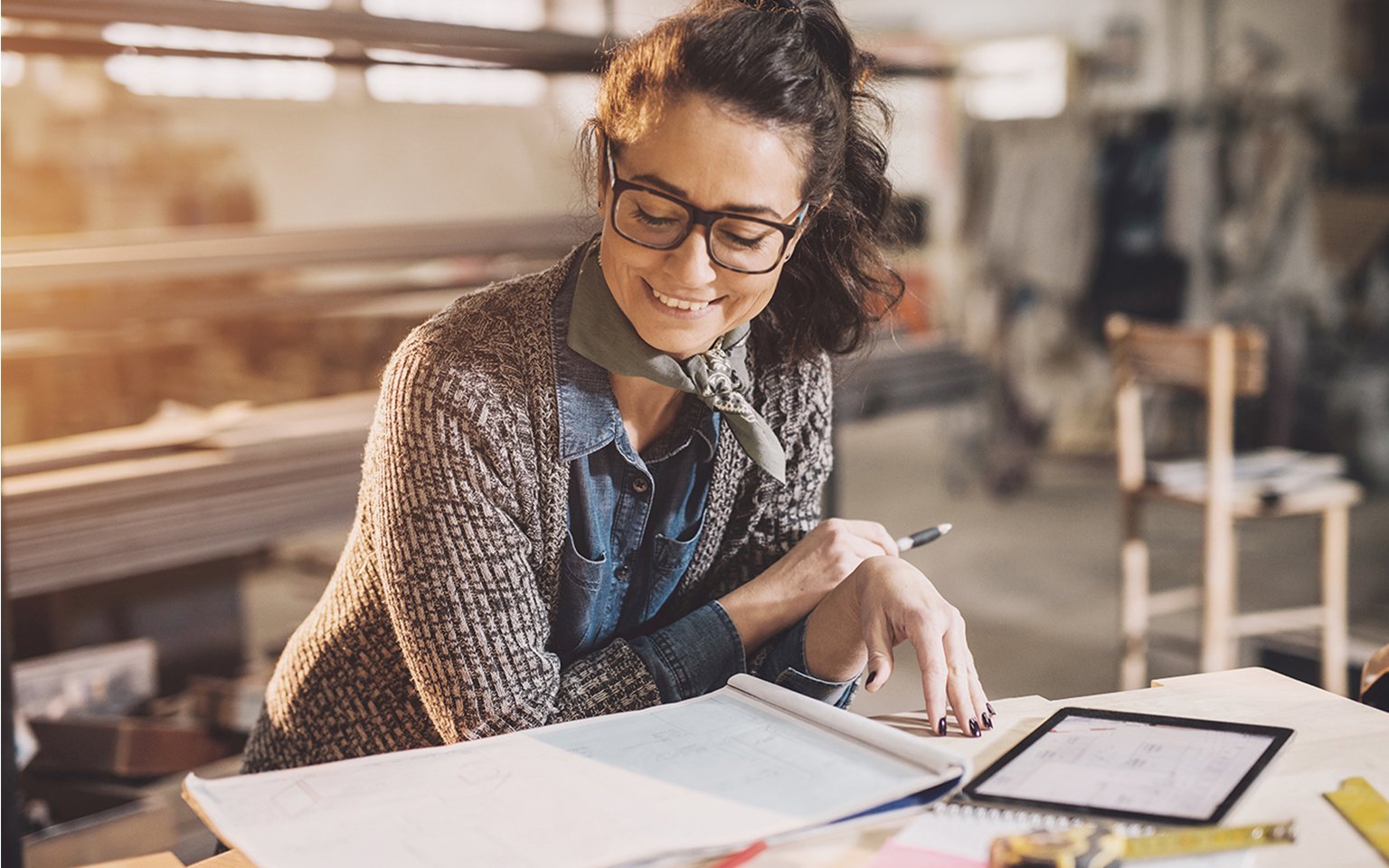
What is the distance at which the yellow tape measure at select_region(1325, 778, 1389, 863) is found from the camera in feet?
2.65

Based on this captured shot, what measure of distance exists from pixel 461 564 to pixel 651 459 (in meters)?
0.27

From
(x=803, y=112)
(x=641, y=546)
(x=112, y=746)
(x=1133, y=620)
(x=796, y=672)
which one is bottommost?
(x=1133, y=620)

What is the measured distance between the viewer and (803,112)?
1108mm

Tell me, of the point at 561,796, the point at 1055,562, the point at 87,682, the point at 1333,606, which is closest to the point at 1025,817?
the point at 561,796

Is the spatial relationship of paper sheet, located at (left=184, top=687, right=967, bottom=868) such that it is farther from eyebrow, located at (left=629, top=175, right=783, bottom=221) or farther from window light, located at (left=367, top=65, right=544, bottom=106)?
window light, located at (left=367, top=65, right=544, bottom=106)

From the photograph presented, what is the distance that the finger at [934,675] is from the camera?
3.35 ft

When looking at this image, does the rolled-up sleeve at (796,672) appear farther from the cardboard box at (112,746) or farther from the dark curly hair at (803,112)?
the cardboard box at (112,746)

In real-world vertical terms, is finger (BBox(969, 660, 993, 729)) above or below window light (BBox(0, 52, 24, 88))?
below

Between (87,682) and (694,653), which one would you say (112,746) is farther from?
(694,653)

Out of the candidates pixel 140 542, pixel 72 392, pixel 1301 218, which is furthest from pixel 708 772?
pixel 1301 218

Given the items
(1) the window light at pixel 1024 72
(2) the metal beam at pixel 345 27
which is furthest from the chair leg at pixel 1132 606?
(1) the window light at pixel 1024 72

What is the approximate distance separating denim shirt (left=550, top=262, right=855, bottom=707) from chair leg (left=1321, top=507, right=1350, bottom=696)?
2.04 meters

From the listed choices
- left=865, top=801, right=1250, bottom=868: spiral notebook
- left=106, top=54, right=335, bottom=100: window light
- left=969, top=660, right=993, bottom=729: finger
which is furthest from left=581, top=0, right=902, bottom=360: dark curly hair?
left=106, top=54, right=335, bottom=100: window light

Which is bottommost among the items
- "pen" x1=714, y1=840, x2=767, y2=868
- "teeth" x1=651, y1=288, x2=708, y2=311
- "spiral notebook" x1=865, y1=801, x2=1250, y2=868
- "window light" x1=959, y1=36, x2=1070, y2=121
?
"pen" x1=714, y1=840, x2=767, y2=868
